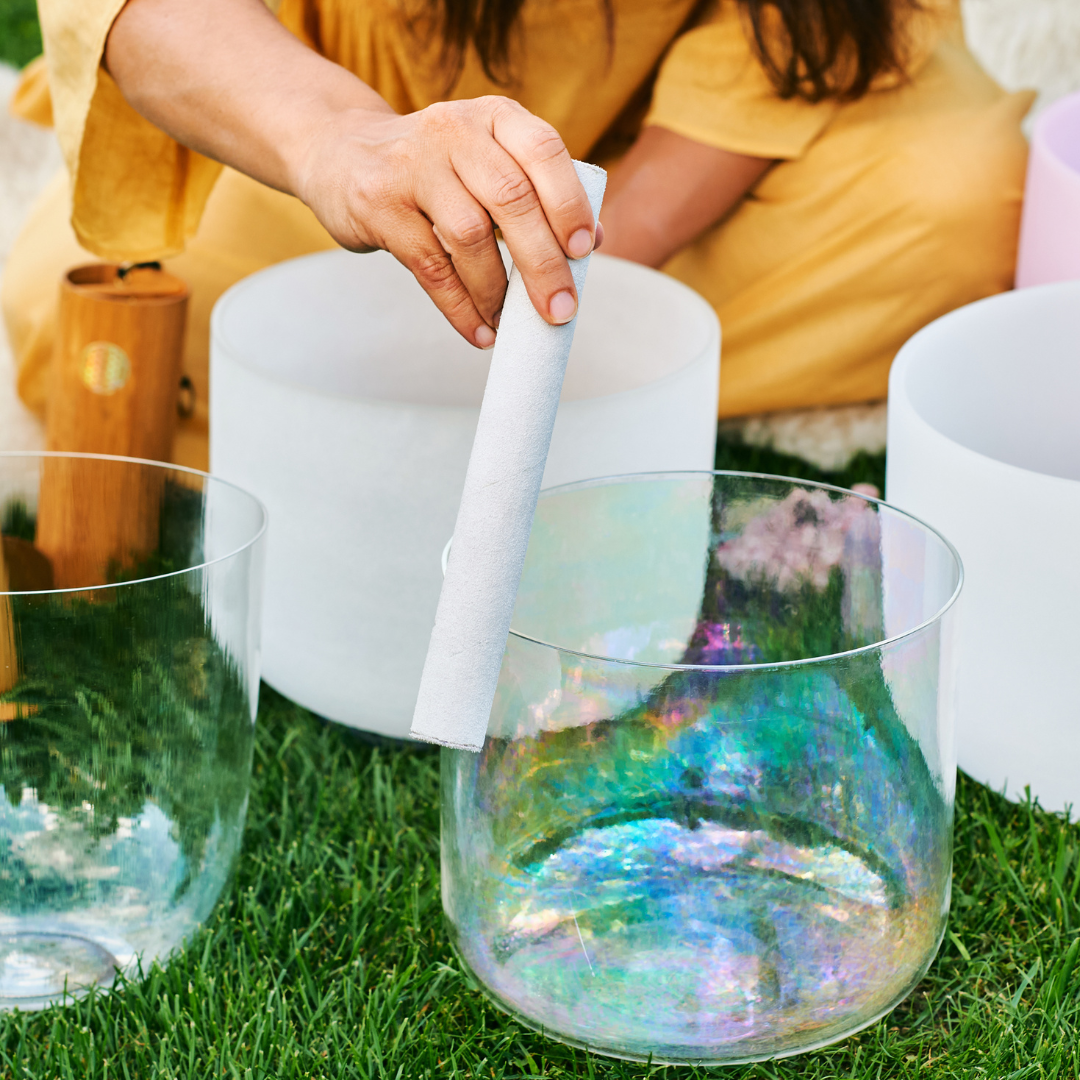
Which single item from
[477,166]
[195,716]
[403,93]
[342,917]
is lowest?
[342,917]

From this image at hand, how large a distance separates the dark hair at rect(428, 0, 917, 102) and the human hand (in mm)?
458

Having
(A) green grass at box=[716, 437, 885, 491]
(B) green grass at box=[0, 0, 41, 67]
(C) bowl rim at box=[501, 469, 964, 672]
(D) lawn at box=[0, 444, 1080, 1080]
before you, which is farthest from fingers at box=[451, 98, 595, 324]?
(B) green grass at box=[0, 0, 41, 67]

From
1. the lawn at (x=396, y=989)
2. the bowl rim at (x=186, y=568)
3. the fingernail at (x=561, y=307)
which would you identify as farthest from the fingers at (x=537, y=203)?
the lawn at (x=396, y=989)

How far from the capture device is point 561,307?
56 centimetres

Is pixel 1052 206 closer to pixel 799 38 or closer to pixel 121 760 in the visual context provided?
pixel 799 38

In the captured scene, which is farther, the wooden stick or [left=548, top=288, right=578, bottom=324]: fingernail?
the wooden stick

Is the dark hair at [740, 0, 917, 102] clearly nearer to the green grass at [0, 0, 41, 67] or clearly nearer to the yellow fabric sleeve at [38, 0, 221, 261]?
the yellow fabric sleeve at [38, 0, 221, 261]

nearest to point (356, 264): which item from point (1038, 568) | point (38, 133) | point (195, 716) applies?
point (195, 716)

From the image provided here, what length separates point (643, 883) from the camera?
0.69 metres

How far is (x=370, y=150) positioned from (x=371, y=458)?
0.65 feet

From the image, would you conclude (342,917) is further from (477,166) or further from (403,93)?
(403,93)

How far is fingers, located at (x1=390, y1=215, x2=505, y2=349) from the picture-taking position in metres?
0.64

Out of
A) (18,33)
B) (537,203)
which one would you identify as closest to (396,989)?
(537,203)

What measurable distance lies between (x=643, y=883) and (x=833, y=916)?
3.8 inches
